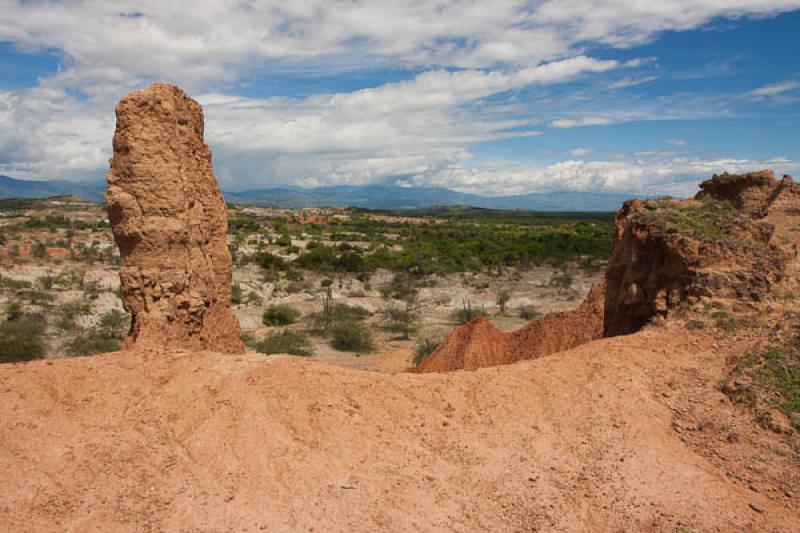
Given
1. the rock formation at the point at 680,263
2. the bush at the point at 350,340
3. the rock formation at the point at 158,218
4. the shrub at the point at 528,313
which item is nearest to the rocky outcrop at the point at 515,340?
the rock formation at the point at 680,263

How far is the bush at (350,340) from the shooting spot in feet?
75.9

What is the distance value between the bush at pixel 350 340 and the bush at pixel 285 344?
4.45 ft

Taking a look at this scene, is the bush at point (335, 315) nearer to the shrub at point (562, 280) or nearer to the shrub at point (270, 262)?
the shrub at point (270, 262)

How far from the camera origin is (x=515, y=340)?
1750cm

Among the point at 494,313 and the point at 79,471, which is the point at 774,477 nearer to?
the point at 79,471

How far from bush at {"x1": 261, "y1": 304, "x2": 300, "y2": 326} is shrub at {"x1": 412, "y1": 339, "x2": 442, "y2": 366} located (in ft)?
24.6

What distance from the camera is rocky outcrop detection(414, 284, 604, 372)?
1591 centimetres

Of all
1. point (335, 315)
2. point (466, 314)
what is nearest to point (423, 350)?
point (335, 315)

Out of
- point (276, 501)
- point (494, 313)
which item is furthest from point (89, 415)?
point (494, 313)

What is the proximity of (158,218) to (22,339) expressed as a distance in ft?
43.5

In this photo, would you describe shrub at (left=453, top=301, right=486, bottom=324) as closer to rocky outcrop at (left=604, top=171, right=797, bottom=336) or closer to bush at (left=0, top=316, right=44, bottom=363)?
rocky outcrop at (left=604, top=171, right=797, bottom=336)

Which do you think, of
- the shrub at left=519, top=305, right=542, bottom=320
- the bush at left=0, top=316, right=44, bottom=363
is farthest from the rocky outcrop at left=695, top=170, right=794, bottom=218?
the bush at left=0, top=316, right=44, bottom=363

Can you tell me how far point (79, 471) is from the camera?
5.18m

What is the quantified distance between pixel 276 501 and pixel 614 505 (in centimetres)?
348
